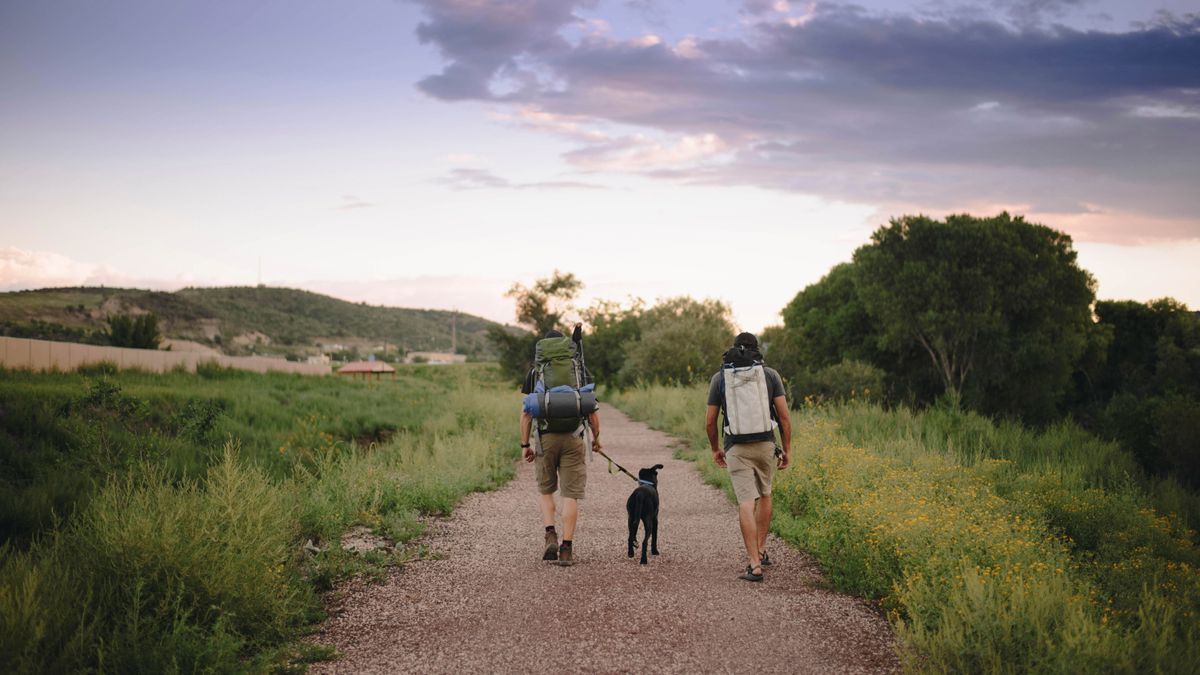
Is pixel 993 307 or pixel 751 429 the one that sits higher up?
pixel 993 307

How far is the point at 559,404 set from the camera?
24.0 ft

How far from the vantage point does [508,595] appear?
21.4 feet

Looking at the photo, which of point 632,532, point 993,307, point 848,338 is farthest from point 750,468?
point 848,338

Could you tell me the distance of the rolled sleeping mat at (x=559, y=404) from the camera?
7.33 m

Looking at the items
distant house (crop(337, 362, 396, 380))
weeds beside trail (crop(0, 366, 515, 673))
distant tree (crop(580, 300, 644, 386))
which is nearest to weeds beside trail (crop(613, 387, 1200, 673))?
weeds beside trail (crop(0, 366, 515, 673))

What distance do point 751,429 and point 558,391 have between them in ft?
5.63

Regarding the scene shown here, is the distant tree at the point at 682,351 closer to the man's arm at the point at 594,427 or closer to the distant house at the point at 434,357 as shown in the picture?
the man's arm at the point at 594,427

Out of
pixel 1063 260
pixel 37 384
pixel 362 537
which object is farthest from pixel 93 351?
pixel 1063 260

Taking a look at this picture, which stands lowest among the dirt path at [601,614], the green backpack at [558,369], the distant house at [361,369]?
the dirt path at [601,614]

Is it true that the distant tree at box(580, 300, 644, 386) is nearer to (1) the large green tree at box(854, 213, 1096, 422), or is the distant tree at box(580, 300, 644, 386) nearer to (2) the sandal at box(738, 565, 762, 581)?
(1) the large green tree at box(854, 213, 1096, 422)

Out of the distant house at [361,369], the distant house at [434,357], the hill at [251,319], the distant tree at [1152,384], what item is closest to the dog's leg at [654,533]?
the distant tree at [1152,384]

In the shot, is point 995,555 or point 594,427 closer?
point 995,555

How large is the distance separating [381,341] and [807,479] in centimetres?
11516

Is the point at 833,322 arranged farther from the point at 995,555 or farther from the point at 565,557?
the point at 995,555
